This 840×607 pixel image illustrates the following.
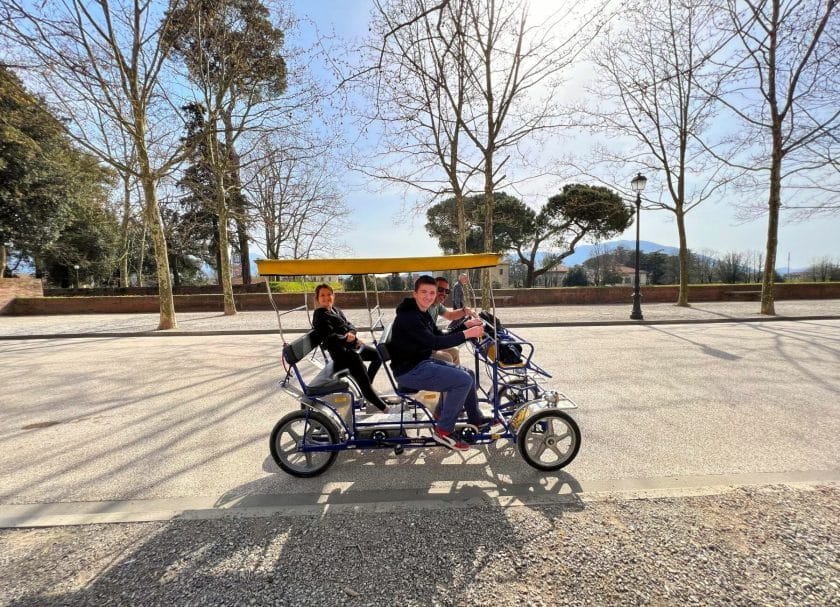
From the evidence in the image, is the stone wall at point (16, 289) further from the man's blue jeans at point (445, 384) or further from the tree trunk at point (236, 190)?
the man's blue jeans at point (445, 384)

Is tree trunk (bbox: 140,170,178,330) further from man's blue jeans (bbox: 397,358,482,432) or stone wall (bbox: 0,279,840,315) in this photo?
man's blue jeans (bbox: 397,358,482,432)

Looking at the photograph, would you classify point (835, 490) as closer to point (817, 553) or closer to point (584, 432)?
point (817, 553)

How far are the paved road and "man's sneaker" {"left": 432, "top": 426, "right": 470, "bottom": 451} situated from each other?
0.25 metres

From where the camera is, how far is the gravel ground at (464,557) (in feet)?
6.59

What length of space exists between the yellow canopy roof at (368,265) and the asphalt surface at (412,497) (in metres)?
1.80

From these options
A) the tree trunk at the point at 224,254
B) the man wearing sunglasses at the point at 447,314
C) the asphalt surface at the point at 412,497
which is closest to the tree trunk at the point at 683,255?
the asphalt surface at the point at 412,497

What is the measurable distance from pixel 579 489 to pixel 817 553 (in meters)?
1.33

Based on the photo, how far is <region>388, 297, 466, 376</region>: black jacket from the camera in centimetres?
323

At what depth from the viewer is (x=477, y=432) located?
3336 millimetres

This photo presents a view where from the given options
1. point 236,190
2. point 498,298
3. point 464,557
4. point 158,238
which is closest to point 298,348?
point 464,557

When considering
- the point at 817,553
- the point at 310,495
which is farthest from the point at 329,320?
the point at 817,553

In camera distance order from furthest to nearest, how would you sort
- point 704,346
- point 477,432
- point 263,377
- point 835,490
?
point 704,346 → point 263,377 → point 477,432 → point 835,490

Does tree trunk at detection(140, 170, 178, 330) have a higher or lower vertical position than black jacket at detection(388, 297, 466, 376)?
higher

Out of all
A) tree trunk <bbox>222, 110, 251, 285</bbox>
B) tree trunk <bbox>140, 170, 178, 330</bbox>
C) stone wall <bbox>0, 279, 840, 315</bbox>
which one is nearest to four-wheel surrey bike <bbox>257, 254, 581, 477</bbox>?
tree trunk <bbox>140, 170, 178, 330</bbox>
